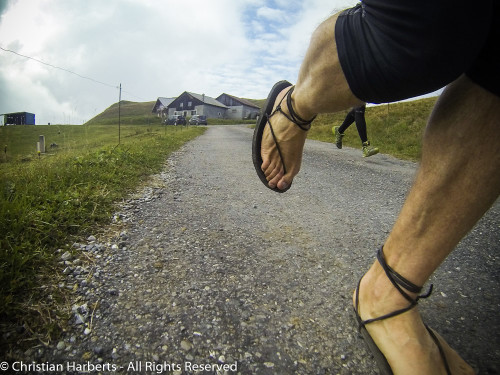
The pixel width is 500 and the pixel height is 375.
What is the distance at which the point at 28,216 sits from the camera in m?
1.36

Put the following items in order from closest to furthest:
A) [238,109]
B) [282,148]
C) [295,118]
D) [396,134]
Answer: [295,118] < [282,148] < [396,134] < [238,109]

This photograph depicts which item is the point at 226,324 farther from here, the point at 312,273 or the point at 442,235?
the point at 442,235

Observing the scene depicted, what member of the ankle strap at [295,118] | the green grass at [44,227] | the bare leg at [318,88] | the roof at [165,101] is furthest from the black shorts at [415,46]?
the roof at [165,101]

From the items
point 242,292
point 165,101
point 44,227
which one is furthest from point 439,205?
point 165,101

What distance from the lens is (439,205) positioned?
698 millimetres

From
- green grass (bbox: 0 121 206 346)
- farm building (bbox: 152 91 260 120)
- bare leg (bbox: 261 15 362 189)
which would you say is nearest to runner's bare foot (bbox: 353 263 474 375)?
bare leg (bbox: 261 15 362 189)

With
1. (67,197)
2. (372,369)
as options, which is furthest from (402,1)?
(67,197)

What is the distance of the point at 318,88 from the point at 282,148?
0.41 meters

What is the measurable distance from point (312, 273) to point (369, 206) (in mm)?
1354

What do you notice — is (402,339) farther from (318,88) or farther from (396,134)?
(396,134)

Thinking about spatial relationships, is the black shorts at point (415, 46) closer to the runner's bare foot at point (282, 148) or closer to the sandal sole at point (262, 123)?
the runner's bare foot at point (282, 148)

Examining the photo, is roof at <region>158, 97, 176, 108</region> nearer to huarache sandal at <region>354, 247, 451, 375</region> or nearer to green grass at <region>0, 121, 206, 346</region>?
green grass at <region>0, 121, 206, 346</region>

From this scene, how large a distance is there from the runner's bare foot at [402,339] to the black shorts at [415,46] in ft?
1.78

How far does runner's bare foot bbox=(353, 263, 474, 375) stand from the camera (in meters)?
0.71
